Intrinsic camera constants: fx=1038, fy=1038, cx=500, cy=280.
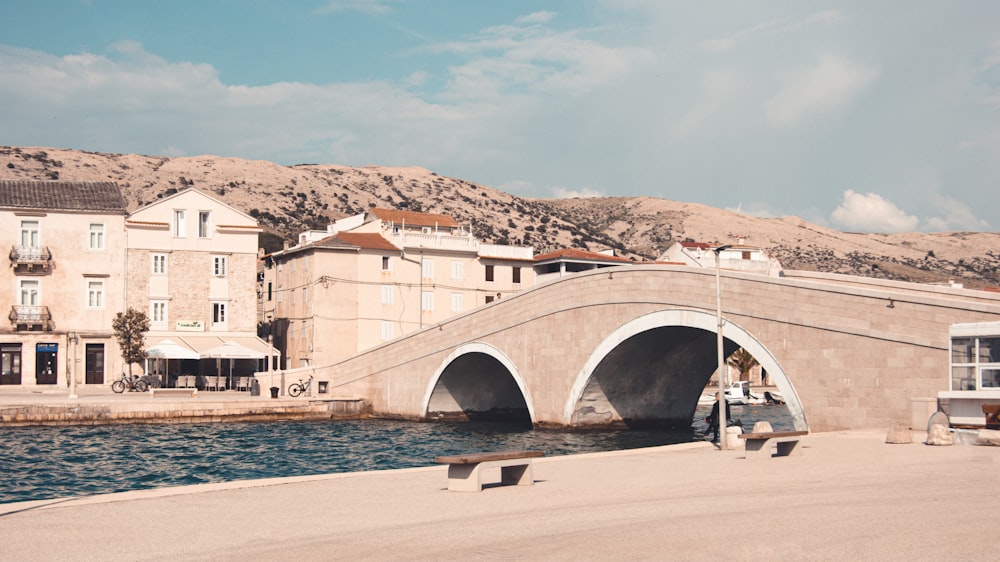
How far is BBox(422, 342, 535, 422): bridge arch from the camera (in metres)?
45.7

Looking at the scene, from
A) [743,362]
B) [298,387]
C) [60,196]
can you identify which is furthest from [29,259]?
[743,362]

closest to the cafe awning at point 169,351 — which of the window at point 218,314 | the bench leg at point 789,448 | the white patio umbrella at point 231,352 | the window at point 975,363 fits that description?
the white patio umbrella at point 231,352

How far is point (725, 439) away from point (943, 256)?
402 feet

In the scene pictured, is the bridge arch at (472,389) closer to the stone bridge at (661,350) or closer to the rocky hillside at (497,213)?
the stone bridge at (661,350)

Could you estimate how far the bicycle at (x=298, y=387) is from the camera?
50.4 m

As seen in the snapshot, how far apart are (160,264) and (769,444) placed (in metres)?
40.4

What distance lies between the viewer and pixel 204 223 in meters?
54.8

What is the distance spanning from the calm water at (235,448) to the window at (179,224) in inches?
550

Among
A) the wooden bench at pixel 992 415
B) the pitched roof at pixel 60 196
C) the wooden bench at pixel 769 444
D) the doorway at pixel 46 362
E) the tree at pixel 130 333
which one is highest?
the pitched roof at pixel 60 196

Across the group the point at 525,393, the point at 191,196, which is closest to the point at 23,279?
the point at 191,196

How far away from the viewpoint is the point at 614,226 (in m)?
145

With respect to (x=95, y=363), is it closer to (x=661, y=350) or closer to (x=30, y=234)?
(x=30, y=234)

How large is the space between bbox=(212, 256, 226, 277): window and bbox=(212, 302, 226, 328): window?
62.2 inches

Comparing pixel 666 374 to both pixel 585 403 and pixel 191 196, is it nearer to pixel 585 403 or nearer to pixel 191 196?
pixel 585 403
